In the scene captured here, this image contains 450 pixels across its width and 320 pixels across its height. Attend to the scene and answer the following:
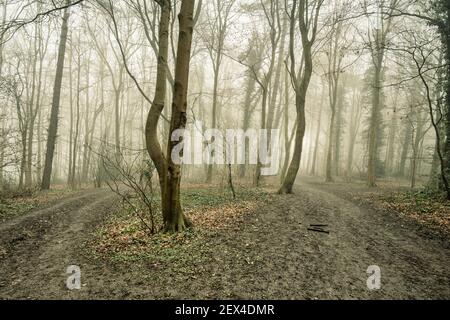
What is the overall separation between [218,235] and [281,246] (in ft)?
5.67

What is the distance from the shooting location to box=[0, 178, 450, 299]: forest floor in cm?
488

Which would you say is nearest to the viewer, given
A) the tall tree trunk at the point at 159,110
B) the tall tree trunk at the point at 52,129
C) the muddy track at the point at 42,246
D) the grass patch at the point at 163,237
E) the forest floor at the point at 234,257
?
the forest floor at the point at 234,257

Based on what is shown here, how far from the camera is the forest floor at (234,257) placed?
4.88 metres

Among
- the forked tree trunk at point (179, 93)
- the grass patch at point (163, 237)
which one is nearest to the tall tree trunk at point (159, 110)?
the forked tree trunk at point (179, 93)

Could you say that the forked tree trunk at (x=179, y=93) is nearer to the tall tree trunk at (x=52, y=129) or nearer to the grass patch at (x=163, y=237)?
the grass patch at (x=163, y=237)

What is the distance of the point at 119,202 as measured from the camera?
1241 centimetres

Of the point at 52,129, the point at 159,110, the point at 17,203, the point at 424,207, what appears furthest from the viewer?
the point at 52,129

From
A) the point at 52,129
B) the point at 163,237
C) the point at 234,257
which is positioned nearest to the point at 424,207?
the point at 234,257

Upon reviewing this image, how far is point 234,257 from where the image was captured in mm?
6062

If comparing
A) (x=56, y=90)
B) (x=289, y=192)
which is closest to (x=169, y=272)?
(x=289, y=192)

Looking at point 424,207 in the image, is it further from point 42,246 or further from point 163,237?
point 42,246

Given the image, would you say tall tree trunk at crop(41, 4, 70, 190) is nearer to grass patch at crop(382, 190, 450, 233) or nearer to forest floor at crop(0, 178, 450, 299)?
forest floor at crop(0, 178, 450, 299)

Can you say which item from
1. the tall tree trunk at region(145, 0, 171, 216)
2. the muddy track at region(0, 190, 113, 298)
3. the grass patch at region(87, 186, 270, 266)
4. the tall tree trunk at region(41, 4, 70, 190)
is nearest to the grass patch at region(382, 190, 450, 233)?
the grass patch at region(87, 186, 270, 266)
